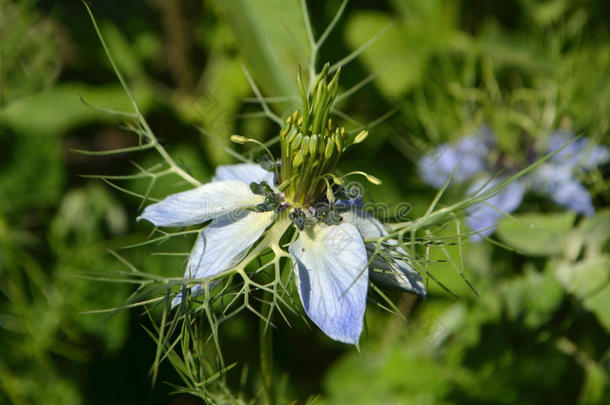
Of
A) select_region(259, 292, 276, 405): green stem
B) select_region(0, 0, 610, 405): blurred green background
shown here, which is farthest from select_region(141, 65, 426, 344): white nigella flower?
select_region(0, 0, 610, 405): blurred green background

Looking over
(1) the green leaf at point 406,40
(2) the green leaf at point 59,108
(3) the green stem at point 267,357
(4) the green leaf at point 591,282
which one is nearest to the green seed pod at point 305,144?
(3) the green stem at point 267,357

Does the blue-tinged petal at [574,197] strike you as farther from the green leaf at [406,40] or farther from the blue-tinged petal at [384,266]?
the blue-tinged petal at [384,266]

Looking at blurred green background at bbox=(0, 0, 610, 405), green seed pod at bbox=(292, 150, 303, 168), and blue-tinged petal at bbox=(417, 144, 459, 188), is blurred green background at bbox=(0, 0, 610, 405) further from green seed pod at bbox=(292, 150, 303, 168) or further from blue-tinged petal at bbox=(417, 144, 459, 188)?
green seed pod at bbox=(292, 150, 303, 168)

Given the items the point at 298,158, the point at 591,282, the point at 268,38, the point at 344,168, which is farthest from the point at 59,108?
the point at 591,282

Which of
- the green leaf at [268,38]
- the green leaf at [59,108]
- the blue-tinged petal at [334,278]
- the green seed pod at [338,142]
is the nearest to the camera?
the blue-tinged petal at [334,278]

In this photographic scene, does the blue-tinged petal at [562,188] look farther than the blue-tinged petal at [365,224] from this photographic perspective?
Yes

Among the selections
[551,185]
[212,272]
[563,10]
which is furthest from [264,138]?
[212,272]

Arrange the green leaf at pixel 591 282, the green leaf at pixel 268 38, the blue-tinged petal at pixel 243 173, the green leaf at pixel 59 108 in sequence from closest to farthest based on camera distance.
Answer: the blue-tinged petal at pixel 243 173
the green leaf at pixel 591 282
the green leaf at pixel 268 38
the green leaf at pixel 59 108
